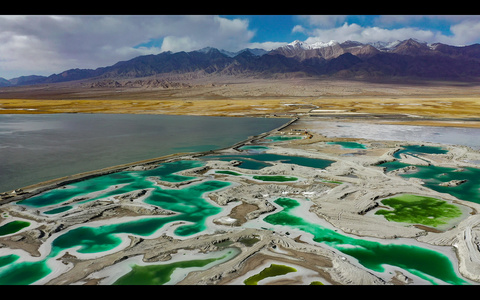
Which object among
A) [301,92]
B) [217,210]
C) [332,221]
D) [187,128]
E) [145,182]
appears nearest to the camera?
[332,221]

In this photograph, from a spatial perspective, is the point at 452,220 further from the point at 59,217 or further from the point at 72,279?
the point at 59,217

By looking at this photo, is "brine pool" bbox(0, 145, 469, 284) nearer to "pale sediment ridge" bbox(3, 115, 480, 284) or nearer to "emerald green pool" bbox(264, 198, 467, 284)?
"emerald green pool" bbox(264, 198, 467, 284)

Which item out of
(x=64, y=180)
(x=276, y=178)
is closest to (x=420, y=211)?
(x=276, y=178)

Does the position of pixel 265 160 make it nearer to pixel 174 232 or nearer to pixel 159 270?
pixel 174 232

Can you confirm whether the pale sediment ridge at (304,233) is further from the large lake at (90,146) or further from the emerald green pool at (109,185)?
the large lake at (90,146)

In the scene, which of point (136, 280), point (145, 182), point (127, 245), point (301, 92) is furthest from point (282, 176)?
point (301, 92)

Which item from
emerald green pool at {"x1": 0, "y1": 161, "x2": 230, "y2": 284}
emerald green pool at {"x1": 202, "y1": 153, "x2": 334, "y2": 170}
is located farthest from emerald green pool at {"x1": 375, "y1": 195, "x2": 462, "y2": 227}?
emerald green pool at {"x1": 0, "y1": 161, "x2": 230, "y2": 284}

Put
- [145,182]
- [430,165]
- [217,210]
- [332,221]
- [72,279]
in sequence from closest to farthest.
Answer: [72,279] < [332,221] < [217,210] < [145,182] < [430,165]
